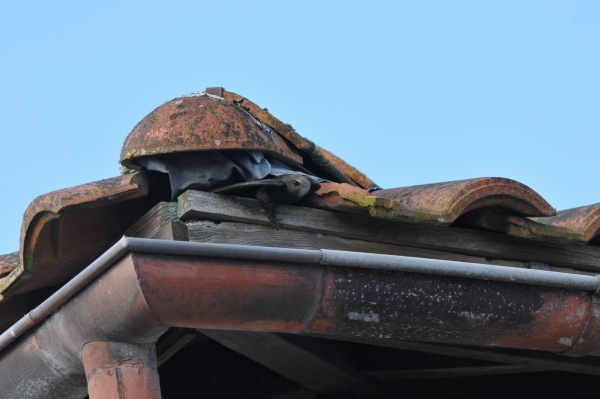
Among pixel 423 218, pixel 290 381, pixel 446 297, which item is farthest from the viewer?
pixel 290 381

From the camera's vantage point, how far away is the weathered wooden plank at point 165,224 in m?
2.18

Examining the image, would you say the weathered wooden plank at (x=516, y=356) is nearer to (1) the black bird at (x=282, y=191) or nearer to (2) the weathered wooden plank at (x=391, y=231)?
(2) the weathered wooden plank at (x=391, y=231)

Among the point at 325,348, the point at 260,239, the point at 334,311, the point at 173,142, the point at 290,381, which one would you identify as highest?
the point at 173,142

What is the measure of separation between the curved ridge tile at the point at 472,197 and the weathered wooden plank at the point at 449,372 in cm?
79

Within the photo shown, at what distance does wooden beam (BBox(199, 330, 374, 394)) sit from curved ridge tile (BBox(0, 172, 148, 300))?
0.66 meters

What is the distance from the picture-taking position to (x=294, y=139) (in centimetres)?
279

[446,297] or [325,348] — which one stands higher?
[446,297]

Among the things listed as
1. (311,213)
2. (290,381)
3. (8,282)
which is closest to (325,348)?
(290,381)

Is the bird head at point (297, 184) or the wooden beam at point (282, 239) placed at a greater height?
the bird head at point (297, 184)

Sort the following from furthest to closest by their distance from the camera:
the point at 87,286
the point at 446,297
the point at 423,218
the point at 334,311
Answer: the point at 423,218 → the point at 446,297 → the point at 334,311 → the point at 87,286

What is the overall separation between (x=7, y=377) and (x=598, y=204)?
2.55 meters

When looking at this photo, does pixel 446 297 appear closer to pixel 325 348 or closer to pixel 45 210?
pixel 325 348

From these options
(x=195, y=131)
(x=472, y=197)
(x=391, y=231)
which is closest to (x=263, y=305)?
(x=195, y=131)

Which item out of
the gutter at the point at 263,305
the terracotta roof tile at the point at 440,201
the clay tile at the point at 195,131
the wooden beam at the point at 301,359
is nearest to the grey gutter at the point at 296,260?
the gutter at the point at 263,305
